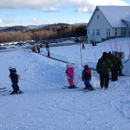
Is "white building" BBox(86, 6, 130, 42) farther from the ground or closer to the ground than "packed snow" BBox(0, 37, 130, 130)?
farther from the ground

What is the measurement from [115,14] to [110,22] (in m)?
3.14

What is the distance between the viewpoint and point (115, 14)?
4603 cm

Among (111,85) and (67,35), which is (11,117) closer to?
(111,85)

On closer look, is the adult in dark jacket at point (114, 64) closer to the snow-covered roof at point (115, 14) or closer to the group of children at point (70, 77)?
the group of children at point (70, 77)

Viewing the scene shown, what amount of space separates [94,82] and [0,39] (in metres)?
88.7

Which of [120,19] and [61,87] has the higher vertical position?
[120,19]

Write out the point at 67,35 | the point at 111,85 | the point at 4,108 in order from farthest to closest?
the point at 67,35, the point at 111,85, the point at 4,108

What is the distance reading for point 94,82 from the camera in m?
10.6

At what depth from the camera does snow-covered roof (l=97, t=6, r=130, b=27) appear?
44500mm

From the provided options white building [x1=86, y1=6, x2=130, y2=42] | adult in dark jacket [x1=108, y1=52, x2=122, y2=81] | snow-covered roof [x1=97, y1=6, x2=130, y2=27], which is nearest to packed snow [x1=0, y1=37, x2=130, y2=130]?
adult in dark jacket [x1=108, y1=52, x2=122, y2=81]

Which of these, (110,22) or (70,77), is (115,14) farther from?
Result: (70,77)

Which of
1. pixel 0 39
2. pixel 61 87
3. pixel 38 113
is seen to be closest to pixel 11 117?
pixel 38 113

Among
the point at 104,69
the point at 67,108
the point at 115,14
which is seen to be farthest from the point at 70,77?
the point at 115,14

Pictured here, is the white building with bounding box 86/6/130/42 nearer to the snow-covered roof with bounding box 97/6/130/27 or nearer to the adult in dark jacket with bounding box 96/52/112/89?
the snow-covered roof with bounding box 97/6/130/27
